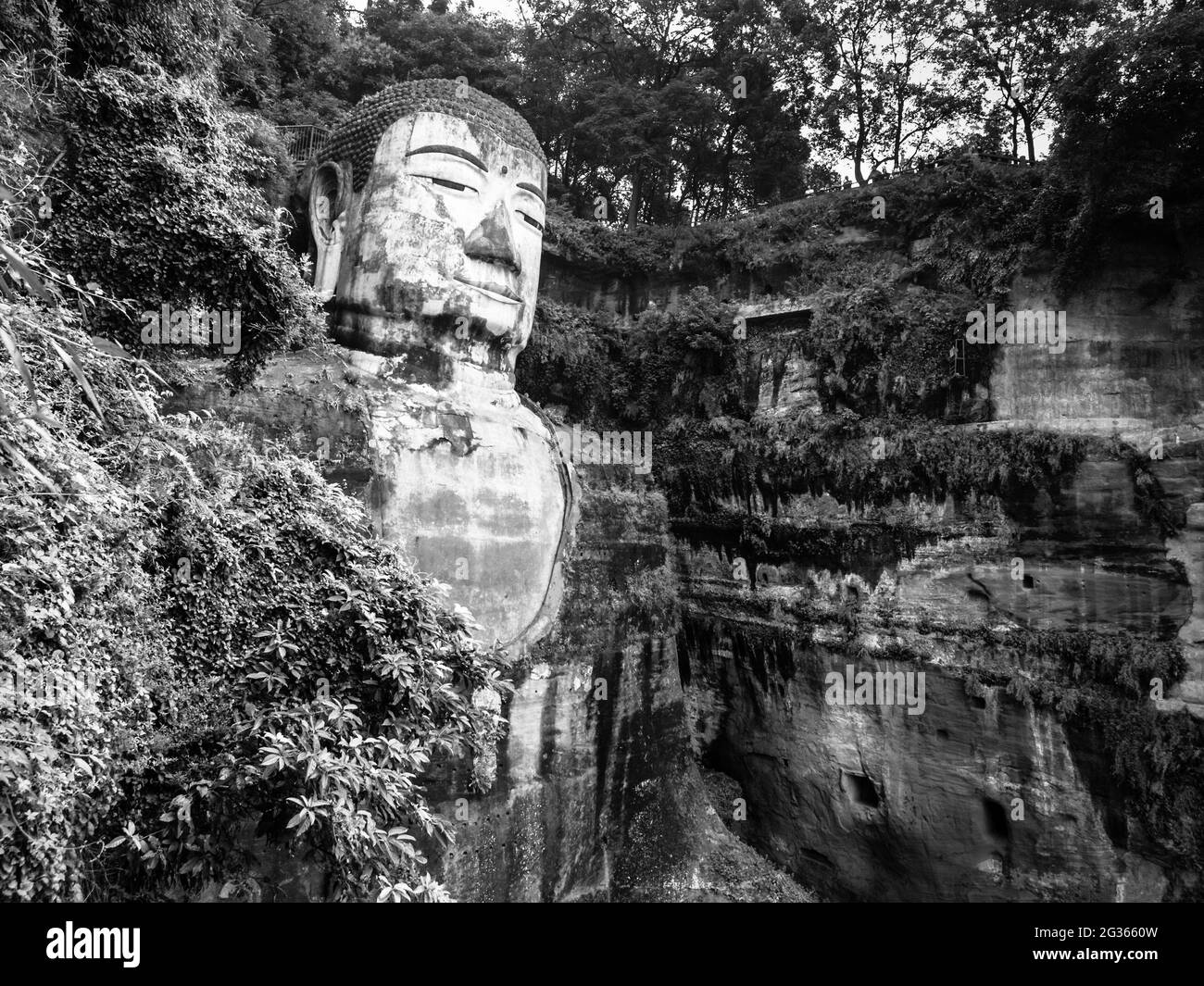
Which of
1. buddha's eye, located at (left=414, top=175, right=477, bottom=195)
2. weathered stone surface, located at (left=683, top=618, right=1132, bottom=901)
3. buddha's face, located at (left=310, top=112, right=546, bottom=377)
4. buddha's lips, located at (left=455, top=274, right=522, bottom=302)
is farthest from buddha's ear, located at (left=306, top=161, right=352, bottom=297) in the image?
weathered stone surface, located at (left=683, top=618, right=1132, bottom=901)

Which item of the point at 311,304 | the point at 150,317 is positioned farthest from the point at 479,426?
the point at 150,317

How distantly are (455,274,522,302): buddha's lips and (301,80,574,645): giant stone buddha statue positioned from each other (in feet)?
0.06

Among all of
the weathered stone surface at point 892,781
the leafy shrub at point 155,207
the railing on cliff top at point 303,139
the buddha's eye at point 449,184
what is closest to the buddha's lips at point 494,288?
the buddha's eye at point 449,184

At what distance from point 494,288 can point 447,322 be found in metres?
0.71

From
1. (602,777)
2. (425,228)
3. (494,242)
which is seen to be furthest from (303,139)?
(602,777)

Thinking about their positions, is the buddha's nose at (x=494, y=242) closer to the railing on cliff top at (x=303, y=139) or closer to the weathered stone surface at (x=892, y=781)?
the railing on cliff top at (x=303, y=139)

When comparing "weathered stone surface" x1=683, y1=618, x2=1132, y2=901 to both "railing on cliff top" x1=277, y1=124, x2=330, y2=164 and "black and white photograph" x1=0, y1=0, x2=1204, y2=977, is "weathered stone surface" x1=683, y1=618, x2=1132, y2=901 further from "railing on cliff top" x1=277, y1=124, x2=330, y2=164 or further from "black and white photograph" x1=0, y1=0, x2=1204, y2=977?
"railing on cliff top" x1=277, y1=124, x2=330, y2=164

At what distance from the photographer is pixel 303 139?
11.1 meters

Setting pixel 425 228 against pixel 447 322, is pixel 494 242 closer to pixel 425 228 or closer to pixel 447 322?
pixel 425 228

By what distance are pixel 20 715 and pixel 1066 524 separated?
429 inches

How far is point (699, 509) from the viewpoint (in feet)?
40.5

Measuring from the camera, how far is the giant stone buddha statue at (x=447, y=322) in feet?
26.4

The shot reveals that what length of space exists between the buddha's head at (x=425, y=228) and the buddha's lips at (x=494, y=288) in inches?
0.5

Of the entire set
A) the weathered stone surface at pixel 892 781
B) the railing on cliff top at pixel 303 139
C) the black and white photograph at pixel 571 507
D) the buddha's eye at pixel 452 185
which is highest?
the railing on cliff top at pixel 303 139
